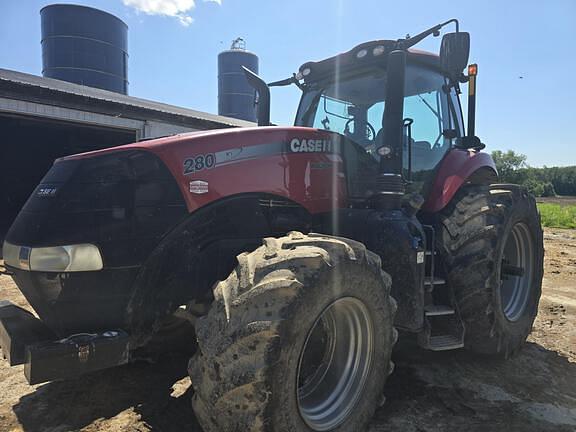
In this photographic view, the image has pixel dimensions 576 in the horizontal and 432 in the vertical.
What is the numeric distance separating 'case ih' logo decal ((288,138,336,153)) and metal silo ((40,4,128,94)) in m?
20.2

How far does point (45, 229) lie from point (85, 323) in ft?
1.81

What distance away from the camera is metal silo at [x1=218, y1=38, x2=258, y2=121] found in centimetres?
2670

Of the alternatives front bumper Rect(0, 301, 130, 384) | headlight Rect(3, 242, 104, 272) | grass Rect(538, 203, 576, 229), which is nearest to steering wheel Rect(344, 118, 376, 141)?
headlight Rect(3, 242, 104, 272)

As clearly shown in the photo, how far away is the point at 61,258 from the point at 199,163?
3.06ft

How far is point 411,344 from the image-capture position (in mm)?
4293

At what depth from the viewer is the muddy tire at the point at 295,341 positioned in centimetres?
212

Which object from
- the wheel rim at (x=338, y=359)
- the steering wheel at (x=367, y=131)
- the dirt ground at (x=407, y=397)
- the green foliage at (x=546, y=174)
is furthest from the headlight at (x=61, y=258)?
the green foliage at (x=546, y=174)

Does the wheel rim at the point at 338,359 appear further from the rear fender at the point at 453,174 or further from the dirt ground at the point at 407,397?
the rear fender at the point at 453,174

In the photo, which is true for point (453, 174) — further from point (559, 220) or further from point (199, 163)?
point (559, 220)

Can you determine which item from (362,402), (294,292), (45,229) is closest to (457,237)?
(362,402)

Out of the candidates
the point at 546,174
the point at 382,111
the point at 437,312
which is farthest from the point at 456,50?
the point at 546,174

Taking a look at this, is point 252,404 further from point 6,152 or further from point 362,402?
point 6,152

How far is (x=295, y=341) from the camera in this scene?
7.32 feet

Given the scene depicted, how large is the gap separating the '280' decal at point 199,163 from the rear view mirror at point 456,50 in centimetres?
193
